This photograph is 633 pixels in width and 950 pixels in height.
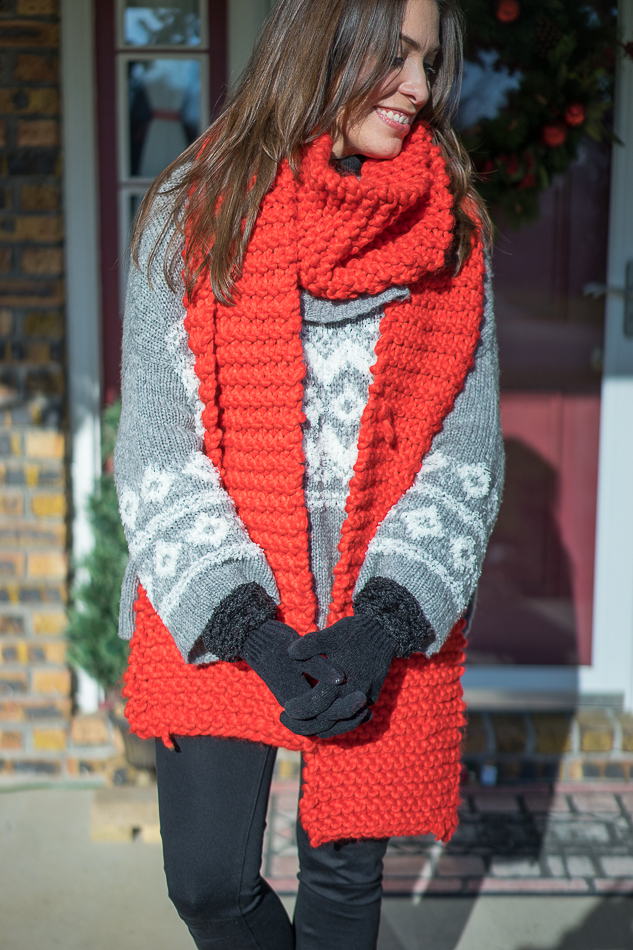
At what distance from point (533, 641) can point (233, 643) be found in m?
1.89

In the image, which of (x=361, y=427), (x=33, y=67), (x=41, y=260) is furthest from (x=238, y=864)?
(x=33, y=67)

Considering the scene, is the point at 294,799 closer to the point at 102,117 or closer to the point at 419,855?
the point at 419,855

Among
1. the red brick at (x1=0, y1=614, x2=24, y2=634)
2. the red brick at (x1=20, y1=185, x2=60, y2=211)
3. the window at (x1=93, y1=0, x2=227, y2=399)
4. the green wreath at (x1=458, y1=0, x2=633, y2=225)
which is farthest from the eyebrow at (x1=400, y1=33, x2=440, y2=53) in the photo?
the red brick at (x1=0, y1=614, x2=24, y2=634)

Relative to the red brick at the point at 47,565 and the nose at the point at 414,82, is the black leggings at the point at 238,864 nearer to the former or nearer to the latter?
the nose at the point at 414,82

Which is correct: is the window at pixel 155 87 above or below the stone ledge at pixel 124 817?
above

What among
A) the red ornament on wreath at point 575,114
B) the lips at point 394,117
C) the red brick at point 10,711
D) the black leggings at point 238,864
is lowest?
the red brick at point 10,711

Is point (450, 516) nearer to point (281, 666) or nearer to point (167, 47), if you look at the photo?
point (281, 666)

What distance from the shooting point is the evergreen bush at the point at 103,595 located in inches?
97.7

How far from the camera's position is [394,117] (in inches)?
51.5

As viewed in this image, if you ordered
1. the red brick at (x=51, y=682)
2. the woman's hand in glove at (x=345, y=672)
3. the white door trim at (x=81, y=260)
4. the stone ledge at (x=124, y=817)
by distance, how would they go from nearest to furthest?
the woman's hand in glove at (x=345, y=672) → the stone ledge at (x=124, y=817) → the white door trim at (x=81, y=260) → the red brick at (x=51, y=682)

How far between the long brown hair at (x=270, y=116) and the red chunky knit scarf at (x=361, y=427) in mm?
30

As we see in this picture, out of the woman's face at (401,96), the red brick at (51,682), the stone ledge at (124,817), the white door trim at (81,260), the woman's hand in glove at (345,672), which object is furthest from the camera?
the red brick at (51,682)

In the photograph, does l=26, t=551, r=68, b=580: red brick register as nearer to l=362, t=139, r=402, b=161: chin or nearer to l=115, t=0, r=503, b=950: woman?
l=115, t=0, r=503, b=950: woman

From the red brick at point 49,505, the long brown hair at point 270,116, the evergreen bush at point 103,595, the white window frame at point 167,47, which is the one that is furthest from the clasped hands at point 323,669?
the white window frame at point 167,47
